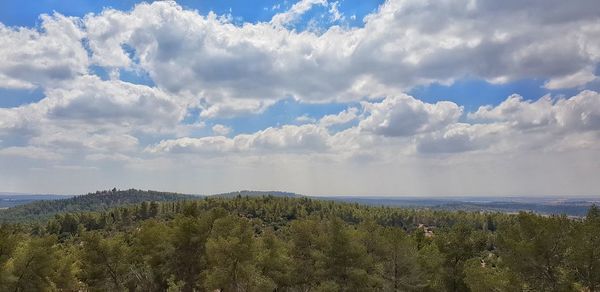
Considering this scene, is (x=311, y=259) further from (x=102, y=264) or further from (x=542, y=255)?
(x=102, y=264)

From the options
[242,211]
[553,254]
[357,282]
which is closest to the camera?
[553,254]

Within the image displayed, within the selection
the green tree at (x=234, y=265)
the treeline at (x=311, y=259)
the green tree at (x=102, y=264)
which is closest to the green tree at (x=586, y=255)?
the treeline at (x=311, y=259)

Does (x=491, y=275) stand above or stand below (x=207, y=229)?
below

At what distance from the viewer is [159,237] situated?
187ft

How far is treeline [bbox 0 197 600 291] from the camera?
38969mm

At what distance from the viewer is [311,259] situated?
51906mm

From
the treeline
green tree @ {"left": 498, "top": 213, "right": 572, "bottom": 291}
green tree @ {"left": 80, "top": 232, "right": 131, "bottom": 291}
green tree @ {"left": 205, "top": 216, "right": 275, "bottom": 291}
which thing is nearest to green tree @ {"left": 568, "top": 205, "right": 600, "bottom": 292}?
the treeline

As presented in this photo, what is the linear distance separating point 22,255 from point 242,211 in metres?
144

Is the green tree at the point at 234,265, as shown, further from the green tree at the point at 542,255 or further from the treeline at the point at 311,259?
the green tree at the point at 542,255

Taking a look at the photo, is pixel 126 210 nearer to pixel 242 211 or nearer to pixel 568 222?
pixel 242 211

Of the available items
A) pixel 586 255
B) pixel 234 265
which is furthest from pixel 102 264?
pixel 586 255

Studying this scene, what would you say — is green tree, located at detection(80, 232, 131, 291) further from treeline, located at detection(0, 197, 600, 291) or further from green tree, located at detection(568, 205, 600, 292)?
green tree, located at detection(568, 205, 600, 292)

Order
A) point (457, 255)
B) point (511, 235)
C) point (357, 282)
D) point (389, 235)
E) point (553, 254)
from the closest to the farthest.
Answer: point (553, 254), point (511, 235), point (357, 282), point (389, 235), point (457, 255)

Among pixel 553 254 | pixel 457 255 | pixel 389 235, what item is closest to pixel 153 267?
pixel 389 235
